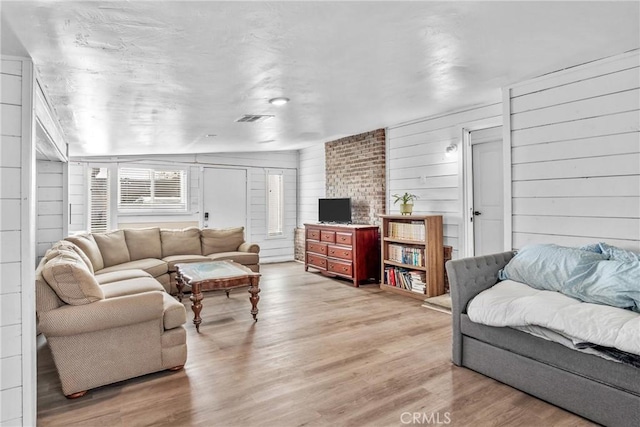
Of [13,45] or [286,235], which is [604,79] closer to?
[13,45]

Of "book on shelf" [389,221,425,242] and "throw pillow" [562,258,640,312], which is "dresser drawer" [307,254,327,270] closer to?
"book on shelf" [389,221,425,242]

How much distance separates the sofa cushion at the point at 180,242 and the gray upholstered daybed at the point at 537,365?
4.38 m

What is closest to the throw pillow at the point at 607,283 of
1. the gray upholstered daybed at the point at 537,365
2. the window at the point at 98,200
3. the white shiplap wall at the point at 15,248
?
the gray upholstered daybed at the point at 537,365

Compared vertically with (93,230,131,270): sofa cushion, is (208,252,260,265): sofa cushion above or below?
below

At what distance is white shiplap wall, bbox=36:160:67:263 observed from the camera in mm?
4496

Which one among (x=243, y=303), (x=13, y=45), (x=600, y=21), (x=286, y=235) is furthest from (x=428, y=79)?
(x=286, y=235)

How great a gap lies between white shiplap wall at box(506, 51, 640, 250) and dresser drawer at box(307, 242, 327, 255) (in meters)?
3.39

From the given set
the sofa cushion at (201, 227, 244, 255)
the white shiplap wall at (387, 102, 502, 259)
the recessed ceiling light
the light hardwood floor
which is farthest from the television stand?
the recessed ceiling light

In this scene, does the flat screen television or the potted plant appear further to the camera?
the flat screen television

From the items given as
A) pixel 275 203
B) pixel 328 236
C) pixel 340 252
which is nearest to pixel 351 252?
pixel 340 252

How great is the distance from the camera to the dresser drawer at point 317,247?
6.52 meters

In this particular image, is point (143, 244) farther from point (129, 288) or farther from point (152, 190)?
point (129, 288)

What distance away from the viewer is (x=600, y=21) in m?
2.31

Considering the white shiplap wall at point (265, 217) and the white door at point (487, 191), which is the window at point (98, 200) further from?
the white door at point (487, 191)
